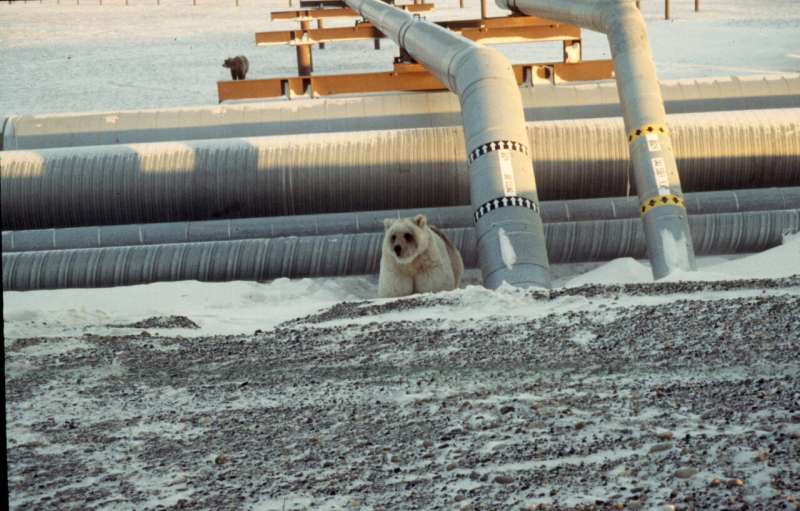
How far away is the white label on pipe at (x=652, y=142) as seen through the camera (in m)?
9.81

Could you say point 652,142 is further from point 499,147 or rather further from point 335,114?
point 335,114

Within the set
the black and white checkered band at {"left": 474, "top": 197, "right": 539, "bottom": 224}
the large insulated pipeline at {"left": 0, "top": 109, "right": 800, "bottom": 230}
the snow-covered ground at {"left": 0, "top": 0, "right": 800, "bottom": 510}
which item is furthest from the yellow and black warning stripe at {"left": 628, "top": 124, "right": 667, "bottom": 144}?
the large insulated pipeline at {"left": 0, "top": 109, "right": 800, "bottom": 230}

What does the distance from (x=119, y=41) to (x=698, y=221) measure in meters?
22.4

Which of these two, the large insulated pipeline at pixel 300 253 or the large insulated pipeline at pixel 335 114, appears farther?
the large insulated pipeline at pixel 335 114

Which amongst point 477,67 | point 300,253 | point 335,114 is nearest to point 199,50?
point 335,114

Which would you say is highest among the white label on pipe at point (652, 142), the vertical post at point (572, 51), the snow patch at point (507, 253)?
the vertical post at point (572, 51)

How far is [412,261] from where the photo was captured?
30.0 ft

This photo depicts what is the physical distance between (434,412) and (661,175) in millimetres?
5364

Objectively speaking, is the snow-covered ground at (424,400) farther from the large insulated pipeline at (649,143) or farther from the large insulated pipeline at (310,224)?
the large insulated pipeline at (310,224)

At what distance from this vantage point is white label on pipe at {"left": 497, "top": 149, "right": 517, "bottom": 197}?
920 centimetres

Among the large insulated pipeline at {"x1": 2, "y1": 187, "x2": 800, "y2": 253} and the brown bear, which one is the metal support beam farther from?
the brown bear

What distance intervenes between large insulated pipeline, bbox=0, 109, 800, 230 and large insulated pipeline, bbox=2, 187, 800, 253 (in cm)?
34

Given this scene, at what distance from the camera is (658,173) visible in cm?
962

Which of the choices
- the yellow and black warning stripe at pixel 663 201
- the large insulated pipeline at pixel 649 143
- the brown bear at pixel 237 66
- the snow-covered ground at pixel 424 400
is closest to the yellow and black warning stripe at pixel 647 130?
the large insulated pipeline at pixel 649 143
